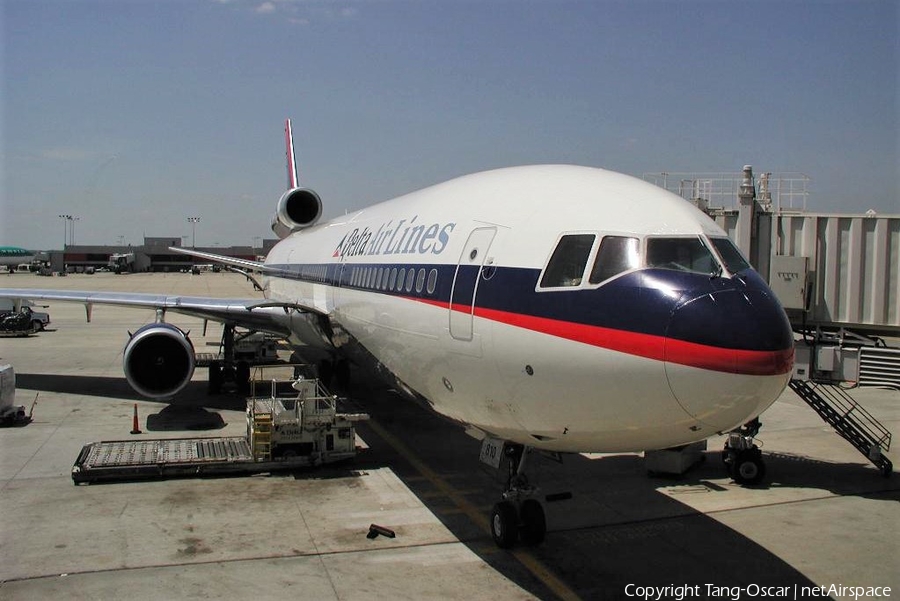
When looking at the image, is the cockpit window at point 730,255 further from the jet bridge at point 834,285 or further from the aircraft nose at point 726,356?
the jet bridge at point 834,285

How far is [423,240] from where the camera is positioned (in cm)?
962

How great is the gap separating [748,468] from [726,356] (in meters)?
7.33

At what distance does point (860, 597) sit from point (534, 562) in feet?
11.4

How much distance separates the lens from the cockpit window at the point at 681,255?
6.44 meters

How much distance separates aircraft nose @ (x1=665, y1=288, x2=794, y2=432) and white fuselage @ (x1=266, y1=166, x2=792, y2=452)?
11mm

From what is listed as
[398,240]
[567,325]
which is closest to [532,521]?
[567,325]

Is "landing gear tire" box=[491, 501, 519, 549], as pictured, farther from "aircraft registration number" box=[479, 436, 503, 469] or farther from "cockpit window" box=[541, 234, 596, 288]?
"cockpit window" box=[541, 234, 596, 288]

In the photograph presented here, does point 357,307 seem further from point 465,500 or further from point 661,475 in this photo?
point 661,475

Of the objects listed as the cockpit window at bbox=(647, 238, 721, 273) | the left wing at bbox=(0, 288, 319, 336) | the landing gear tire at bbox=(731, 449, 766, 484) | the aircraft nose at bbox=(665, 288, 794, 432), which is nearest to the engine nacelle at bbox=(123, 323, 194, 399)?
the left wing at bbox=(0, 288, 319, 336)

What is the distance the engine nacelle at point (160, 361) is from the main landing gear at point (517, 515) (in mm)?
9223

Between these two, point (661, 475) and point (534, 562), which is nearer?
point (534, 562)

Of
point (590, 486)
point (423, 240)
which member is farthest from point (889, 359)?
point (423, 240)

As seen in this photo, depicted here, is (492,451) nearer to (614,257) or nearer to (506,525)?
(506,525)

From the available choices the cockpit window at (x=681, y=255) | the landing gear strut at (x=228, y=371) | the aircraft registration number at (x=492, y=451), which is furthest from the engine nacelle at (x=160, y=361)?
the cockpit window at (x=681, y=255)
